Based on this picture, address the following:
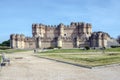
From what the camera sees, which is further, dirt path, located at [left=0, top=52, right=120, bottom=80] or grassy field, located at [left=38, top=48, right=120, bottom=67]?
grassy field, located at [left=38, top=48, right=120, bottom=67]

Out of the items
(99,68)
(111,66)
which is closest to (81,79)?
(99,68)

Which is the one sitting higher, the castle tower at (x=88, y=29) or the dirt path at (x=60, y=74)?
the castle tower at (x=88, y=29)

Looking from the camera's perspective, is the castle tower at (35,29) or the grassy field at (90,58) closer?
the grassy field at (90,58)

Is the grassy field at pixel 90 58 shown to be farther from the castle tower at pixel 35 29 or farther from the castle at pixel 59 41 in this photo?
the castle tower at pixel 35 29

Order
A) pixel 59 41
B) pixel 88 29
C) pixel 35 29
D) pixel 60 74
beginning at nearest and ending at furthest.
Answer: pixel 60 74
pixel 59 41
pixel 88 29
pixel 35 29

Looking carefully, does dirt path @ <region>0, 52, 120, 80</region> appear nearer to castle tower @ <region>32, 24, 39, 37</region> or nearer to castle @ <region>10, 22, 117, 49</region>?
castle @ <region>10, 22, 117, 49</region>

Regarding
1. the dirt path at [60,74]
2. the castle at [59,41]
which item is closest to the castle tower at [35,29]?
the castle at [59,41]

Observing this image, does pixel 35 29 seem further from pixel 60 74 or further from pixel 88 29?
pixel 60 74

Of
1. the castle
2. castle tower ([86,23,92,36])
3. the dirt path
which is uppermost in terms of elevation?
castle tower ([86,23,92,36])

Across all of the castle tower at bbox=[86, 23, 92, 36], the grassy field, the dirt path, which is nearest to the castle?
the castle tower at bbox=[86, 23, 92, 36]

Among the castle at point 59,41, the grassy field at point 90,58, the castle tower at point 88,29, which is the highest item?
the castle tower at point 88,29

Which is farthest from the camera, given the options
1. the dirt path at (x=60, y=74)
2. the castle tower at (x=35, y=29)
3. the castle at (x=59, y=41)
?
the castle tower at (x=35, y=29)

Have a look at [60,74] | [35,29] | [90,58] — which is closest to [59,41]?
[35,29]

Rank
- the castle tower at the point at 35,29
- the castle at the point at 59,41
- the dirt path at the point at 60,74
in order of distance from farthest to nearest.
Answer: the castle tower at the point at 35,29, the castle at the point at 59,41, the dirt path at the point at 60,74
